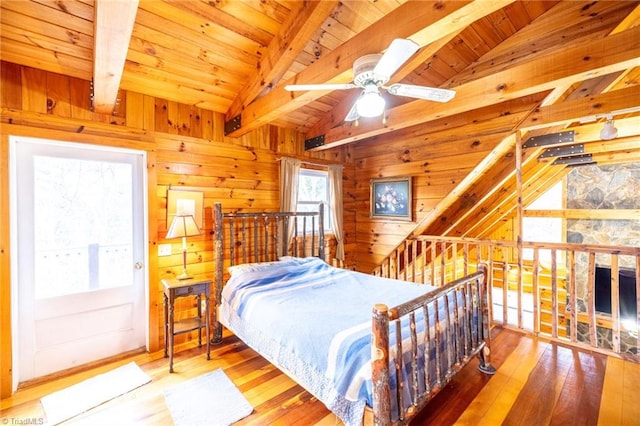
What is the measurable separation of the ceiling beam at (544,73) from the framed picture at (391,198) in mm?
1335

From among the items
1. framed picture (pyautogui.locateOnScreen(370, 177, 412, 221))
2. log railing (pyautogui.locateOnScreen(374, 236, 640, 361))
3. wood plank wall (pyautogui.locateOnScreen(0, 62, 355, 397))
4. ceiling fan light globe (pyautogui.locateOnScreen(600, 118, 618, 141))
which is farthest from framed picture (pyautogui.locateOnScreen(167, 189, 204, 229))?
ceiling fan light globe (pyautogui.locateOnScreen(600, 118, 618, 141))

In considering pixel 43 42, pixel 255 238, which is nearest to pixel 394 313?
pixel 255 238

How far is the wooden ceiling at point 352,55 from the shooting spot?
5.85 ft

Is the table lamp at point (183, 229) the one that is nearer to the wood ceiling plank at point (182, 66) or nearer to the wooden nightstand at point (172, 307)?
the wooden nightstand at point (172, 307)

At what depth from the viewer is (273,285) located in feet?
9.23

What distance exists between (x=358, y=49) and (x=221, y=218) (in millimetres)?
2221

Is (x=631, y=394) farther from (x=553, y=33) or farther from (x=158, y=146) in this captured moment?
(x=158, y=146)

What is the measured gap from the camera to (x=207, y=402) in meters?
2.12

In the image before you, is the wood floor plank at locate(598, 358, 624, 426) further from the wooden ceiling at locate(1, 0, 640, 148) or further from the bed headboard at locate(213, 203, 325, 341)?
the bed headboard at locate(213, 203, 325, 341)

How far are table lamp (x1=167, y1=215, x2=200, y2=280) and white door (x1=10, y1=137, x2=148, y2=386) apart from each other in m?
0.38

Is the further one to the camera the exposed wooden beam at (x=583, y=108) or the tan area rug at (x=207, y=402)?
the exposed wooden beam at (x=583, y=108)

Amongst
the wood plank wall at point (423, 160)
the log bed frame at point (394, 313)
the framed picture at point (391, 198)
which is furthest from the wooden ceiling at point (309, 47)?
the log bed frame at point (394, 313)

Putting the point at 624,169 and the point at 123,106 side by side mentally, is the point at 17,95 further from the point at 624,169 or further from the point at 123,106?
the point at 624,169

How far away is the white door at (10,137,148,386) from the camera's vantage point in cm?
236
